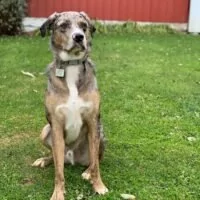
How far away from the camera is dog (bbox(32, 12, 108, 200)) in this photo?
4.08 m

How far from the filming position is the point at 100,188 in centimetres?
435

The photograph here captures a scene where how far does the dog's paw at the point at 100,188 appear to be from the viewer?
4330 mm

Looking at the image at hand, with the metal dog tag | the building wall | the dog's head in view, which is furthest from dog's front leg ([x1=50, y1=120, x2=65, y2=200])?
the building wall

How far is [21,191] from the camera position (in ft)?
14.4

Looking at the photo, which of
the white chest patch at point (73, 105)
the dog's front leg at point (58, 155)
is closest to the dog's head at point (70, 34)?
the white chest patch at point (73, 105)

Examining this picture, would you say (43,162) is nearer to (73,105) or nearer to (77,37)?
(73,105)

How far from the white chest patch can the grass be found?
1.94 ft

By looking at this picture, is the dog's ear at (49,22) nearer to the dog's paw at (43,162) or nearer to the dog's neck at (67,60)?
the dog's neck at (67,60)

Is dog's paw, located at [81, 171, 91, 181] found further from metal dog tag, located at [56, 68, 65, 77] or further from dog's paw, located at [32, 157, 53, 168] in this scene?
metal dog tag, located at [56, 68, 65, 77]

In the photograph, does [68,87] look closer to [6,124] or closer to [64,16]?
[64,16]

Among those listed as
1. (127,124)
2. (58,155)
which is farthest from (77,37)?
(127,124)

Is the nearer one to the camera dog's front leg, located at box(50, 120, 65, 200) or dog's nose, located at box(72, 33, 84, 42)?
dog's nose, located at box(72, 33, 84, 42)

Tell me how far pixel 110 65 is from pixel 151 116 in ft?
10.1

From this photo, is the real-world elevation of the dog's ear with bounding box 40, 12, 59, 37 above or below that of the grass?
above
